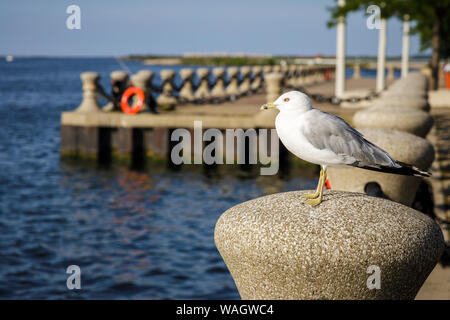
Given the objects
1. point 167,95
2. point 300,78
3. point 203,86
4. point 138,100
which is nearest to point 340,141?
point 138,100

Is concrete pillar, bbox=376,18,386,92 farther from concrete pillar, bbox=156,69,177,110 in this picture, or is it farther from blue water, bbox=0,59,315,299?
blue water, bbox=0,59,315,299

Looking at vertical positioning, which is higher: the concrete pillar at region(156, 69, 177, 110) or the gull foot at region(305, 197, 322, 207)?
the gull foot at region(305, 197, 322, 207)

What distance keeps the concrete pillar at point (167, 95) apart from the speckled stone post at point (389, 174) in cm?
1699

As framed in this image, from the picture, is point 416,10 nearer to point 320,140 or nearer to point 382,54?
point 382,54

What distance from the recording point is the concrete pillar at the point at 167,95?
24953 mm

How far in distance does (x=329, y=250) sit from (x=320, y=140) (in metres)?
0.76

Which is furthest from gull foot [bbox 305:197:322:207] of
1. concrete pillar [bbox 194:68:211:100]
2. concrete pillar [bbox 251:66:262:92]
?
concrete pillar [bbox 251:66:262:92]

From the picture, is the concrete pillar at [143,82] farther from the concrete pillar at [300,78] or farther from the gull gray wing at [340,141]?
the concrete pillar at [300,78]

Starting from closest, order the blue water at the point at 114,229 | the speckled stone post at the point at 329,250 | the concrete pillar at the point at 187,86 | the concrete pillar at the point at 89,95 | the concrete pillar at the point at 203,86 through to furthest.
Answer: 1. the speckled stone post at the point at 329,250
2. the blue water at the point at 114,229
3. the concrete pillar at the point at 89,95
4. the concrete pillar at the point at 187,86
5. the concrete pillar at the point at 203,86

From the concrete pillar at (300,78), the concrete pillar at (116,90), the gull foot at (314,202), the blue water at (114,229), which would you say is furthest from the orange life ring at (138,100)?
the concrete pillar at (300,78)

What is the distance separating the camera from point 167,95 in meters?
27.9

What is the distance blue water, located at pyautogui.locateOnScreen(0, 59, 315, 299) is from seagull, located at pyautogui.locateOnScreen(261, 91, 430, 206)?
20.6 ft

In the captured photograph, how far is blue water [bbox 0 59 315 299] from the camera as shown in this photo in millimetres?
11250
